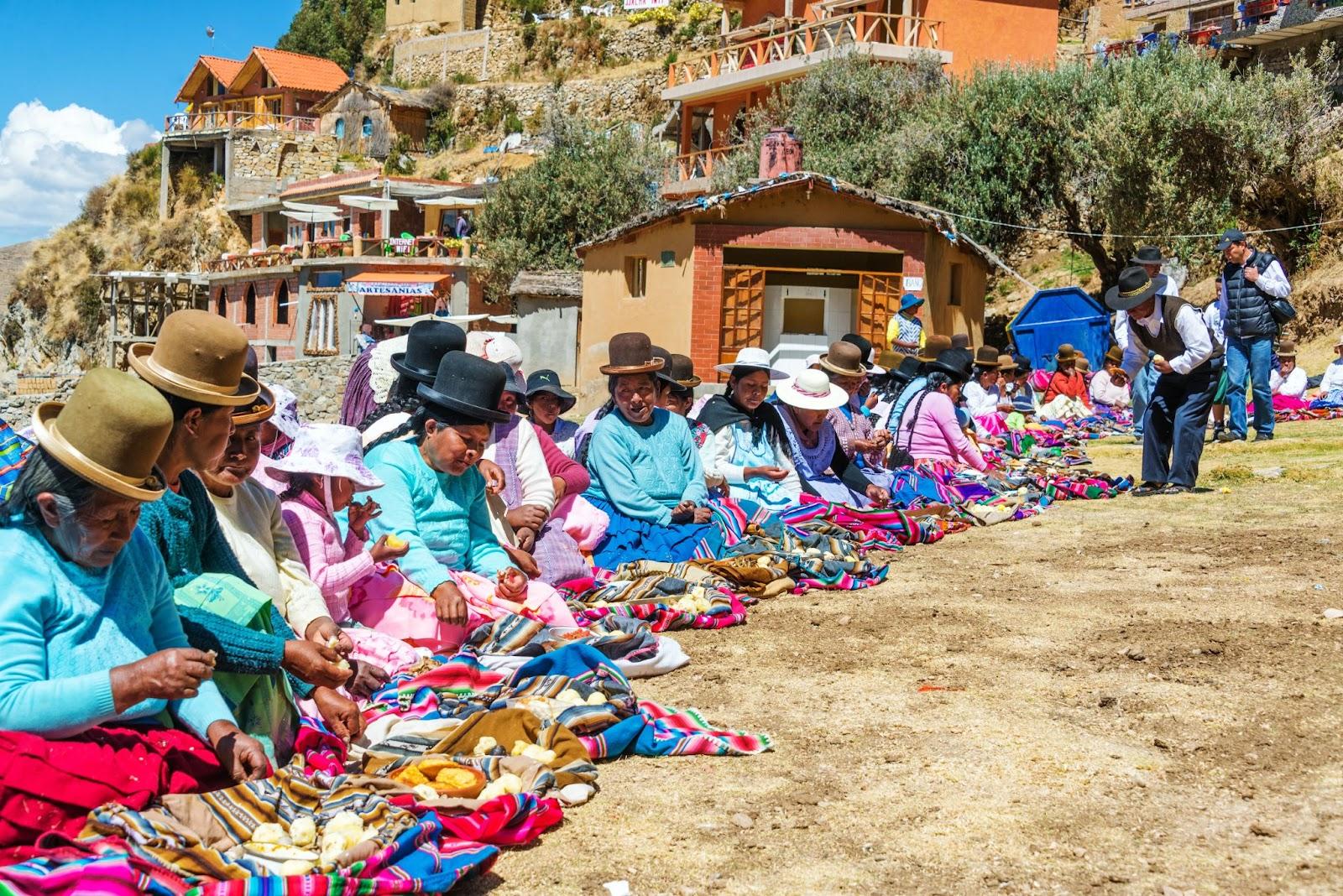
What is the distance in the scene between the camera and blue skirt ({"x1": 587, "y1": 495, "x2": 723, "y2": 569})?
7.54 meters

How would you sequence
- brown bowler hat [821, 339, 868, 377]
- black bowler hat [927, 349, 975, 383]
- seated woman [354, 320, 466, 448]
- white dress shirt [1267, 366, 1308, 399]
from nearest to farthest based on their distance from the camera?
1. seated woman [354, 320, 466, 448]
2. brown bowler hat [821, 339, 868, 377]
3. black bowler hat [927, 349, 975, 383]
4. white dress shirt [1267, 366, 1308, 399]

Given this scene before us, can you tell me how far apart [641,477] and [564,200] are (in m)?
29.0

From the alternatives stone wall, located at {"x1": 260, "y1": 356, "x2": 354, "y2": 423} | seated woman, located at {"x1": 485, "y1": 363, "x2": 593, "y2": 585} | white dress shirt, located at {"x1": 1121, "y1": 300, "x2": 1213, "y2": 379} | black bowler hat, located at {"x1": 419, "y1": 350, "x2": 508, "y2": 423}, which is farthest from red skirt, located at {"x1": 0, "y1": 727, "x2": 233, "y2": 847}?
stone wall, located at {"x1": 260, "y1": 356, "x2": 354, "y2": 423}

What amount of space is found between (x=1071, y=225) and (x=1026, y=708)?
2415 centimetres

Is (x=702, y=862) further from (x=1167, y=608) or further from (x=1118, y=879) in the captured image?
(x=1167, y=608)

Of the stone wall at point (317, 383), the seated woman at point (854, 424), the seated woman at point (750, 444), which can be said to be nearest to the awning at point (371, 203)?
the stone wall at point (317, 383)

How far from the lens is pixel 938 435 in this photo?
10.9 m

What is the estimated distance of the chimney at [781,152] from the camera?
1029 inches

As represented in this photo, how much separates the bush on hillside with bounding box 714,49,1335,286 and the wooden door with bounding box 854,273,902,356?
4.30 meters

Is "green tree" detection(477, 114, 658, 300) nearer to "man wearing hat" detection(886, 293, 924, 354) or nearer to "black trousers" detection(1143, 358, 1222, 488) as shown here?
"man wearing hat" detection(886, 293, 924, 354)

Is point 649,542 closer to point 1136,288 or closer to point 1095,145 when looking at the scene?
point 1136,288

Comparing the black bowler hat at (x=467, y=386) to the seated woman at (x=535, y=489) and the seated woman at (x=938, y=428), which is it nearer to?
the seated woman at (x=535, y=489)

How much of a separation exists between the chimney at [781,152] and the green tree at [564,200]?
1022cm

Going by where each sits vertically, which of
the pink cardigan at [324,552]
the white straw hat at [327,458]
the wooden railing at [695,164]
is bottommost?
the pink cardigan at [324,552]
